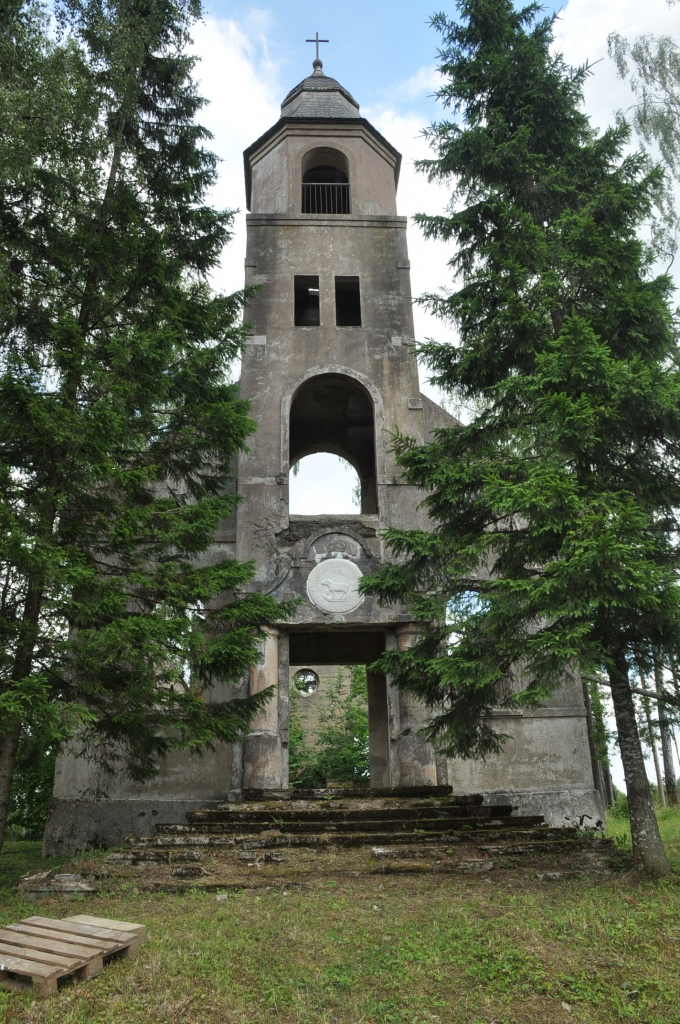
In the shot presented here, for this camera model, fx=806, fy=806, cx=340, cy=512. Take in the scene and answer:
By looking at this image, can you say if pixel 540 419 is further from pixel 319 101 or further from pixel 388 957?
pixel 319 101

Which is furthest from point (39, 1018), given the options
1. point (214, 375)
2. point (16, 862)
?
point (16, 862)

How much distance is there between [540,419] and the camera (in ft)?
28.7

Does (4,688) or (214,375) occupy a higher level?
(214,375)

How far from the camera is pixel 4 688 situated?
7.98 metres

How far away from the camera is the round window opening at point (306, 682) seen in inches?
998

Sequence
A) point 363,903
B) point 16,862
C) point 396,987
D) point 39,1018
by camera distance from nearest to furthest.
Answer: point 39,1018
point 396,987
point 363,903
point 16,862

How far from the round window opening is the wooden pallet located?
1900 centimetres

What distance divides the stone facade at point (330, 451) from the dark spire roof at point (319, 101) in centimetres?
5

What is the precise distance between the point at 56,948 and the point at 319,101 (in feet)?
55.6

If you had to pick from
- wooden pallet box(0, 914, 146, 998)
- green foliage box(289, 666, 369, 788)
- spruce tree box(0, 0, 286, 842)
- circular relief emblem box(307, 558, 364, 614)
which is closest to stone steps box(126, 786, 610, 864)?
spruce tree box(0, 0, 286, 842)

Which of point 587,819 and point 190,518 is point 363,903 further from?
point 587,819

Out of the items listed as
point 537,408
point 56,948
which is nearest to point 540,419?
point 537,408

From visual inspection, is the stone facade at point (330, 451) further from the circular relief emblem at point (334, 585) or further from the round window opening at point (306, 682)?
the round window opening at point (306, 682)

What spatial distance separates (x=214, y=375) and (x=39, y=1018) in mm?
7601
